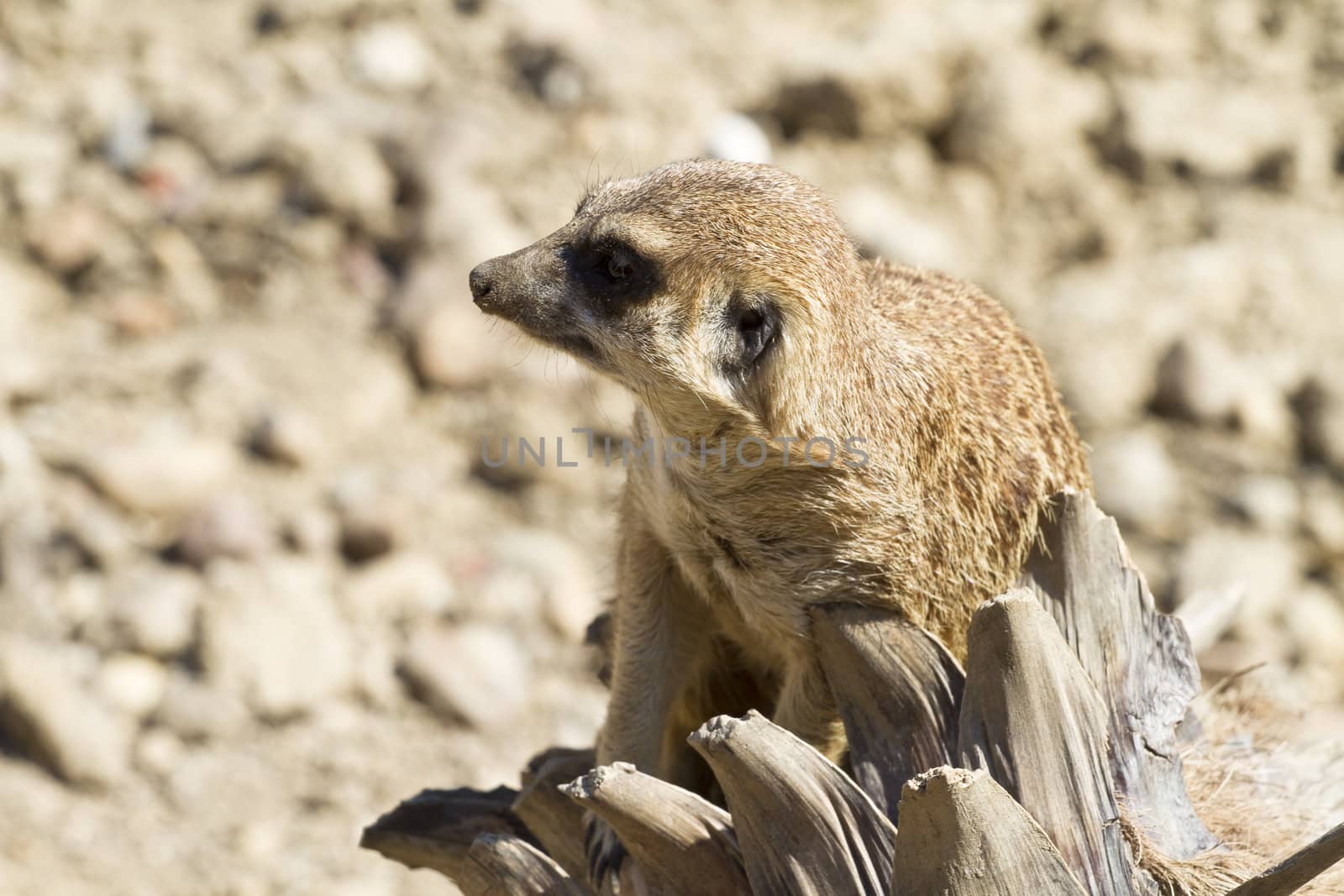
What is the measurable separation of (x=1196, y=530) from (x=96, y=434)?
4.15 m

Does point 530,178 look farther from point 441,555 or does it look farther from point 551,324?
point 551,324

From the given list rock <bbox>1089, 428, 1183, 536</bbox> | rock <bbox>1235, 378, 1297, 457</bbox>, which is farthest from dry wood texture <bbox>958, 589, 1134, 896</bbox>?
rock <bbox>1235, 378, 1297, 457</bbox>

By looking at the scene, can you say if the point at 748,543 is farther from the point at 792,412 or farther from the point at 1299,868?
the point at 1299,868

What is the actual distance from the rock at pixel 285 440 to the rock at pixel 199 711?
37.8 inches

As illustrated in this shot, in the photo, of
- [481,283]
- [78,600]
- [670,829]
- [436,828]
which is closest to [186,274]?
[78,600]

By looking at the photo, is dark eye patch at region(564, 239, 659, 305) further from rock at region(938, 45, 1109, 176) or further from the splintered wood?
rock at region(938, 45, 1109, 176)

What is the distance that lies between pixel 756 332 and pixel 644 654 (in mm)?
677

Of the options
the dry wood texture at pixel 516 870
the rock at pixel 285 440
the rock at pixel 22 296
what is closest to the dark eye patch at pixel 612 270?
the dry wood texture at pixel 516 870

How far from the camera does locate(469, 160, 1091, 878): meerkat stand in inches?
93.8

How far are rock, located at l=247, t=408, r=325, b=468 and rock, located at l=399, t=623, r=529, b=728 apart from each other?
0.81 metres

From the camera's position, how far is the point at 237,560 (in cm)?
476

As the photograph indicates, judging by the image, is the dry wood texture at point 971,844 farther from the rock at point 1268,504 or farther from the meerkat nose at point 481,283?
the rock at point 1268,504

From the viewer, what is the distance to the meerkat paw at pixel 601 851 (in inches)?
97.9

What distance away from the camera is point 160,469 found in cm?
492
